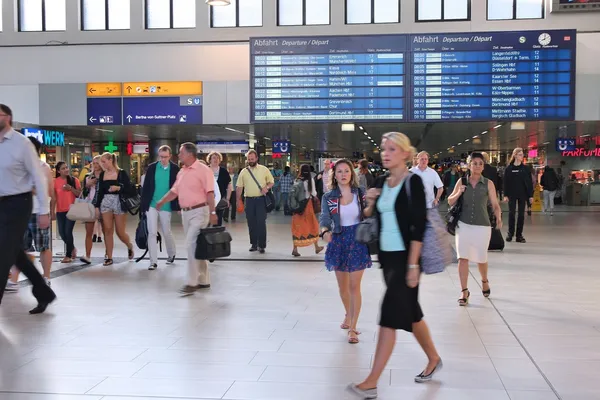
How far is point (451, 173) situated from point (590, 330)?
1690 cm

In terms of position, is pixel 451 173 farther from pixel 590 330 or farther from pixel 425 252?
pixel 425 252

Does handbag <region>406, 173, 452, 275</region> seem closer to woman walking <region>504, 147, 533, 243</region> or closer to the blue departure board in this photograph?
woman walking <region>504, 147, 533, 243</region>

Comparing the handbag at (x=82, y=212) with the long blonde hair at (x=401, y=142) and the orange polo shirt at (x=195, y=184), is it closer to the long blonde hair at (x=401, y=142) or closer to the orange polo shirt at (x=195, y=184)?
the orange polo shirt at (x=195, y=184)

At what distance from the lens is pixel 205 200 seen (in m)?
8.38

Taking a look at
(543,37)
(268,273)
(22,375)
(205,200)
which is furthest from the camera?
(543,37)

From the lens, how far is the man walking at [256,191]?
12102mm

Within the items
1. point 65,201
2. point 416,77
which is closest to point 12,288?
point 65,201

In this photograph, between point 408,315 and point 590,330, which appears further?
point 590,330

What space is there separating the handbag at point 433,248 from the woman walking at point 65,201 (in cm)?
796

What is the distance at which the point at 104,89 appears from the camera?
17.3m

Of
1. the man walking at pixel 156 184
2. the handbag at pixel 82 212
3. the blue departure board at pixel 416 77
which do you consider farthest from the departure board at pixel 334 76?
the handbag at pixel 82 212

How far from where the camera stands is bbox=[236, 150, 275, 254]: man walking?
12102 millimetres

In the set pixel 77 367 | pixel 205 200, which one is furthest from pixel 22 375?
pixel 205 200

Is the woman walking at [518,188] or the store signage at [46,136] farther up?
the store signage at [46,136]
